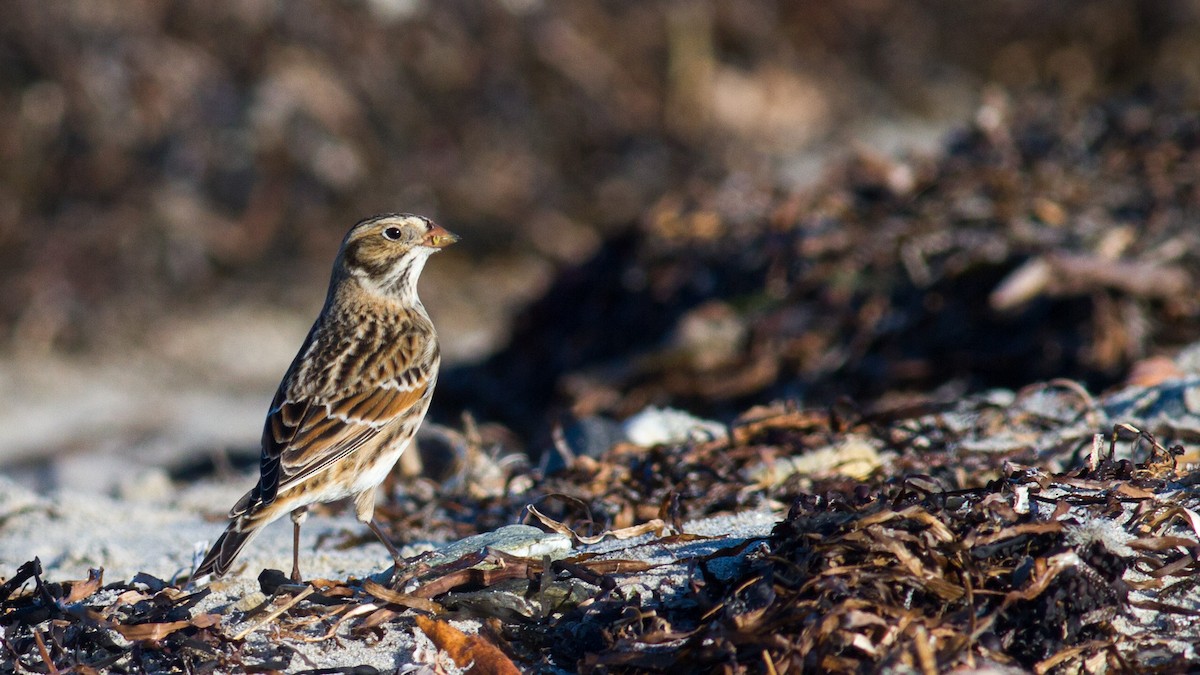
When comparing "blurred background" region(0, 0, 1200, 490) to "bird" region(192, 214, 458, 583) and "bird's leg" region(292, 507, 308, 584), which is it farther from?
"bird's leg" region(292, 507, 308, 584)

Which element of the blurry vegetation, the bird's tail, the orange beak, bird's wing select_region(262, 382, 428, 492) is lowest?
the bird's tail

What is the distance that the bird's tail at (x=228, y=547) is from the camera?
13.7ft

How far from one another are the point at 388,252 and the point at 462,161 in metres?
6.58

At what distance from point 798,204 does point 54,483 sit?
463 cm

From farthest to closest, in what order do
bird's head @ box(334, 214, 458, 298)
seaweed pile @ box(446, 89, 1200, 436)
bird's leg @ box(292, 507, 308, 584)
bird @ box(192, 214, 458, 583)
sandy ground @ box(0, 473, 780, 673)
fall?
seaweed pile @ box(446, 89, 1200, 436) < bird's head @ box(334, 214, 458, 298) < bird @ box(192, 214, 458, 583) < bird's leg @ box(292, 507, 308, 584) < sandy ground @ box(0, 473, 780, 673)

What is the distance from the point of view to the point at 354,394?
486cm

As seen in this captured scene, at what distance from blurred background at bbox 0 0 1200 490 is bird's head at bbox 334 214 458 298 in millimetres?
1760

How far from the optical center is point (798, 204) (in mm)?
8258

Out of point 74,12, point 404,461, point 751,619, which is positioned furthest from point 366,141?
point 751,619

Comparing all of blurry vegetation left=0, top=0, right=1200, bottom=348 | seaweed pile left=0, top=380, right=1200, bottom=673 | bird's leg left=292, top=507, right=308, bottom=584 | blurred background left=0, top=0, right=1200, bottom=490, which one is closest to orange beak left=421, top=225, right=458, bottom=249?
bird's leg left=292, top=507, right=308, bottom=584

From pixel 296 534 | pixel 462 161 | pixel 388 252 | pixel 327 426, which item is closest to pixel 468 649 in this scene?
pixel 296 534

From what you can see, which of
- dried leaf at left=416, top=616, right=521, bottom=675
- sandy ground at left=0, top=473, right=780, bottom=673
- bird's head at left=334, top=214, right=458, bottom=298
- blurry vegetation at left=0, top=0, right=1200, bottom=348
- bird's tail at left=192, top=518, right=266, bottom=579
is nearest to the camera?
dried leaf at left=416, top=616, right=521, bottom=675

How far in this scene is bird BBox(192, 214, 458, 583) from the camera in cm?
449

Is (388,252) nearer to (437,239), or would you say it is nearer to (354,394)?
(437,239)
